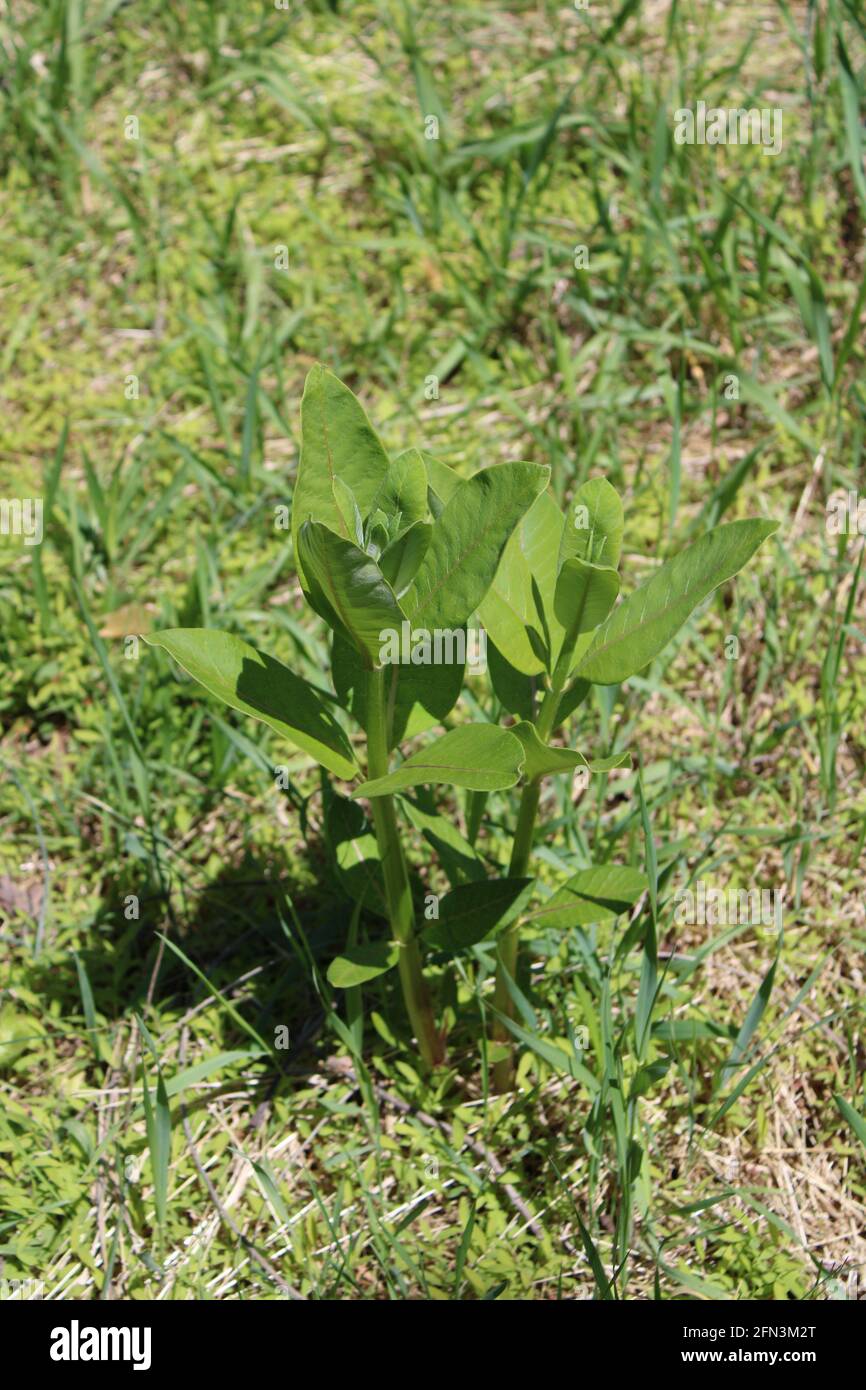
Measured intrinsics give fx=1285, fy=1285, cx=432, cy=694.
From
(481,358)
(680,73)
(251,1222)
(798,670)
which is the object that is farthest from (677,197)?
(251,1222)

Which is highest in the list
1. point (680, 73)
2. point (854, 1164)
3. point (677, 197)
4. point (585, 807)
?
point (680, 73)

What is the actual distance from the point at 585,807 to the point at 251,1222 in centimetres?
100

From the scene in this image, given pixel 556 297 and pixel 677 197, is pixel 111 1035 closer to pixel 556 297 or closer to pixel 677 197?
pixel 556 297

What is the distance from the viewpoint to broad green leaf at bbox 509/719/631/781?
162cm

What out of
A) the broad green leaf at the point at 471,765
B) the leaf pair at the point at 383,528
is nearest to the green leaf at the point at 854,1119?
the broad green leaf at the point at 471,765

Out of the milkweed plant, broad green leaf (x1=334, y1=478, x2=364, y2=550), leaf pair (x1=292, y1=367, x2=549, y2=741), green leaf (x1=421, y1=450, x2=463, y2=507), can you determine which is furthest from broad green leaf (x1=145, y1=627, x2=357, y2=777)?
green leaf (x1=421, y1=450, x2=463, y2=507)

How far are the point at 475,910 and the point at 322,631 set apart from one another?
1.09 m

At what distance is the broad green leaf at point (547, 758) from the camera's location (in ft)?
5.32

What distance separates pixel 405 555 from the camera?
A: 155cm

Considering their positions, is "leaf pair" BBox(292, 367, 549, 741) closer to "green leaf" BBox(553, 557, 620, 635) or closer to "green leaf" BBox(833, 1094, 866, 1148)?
"green leaf" BBox(553, 557, 620, 635)

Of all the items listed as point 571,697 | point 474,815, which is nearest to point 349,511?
point 571,697

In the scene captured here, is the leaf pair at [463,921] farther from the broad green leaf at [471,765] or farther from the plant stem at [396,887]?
the broad green leaf at [471,765]

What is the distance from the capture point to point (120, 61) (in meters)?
3.98
